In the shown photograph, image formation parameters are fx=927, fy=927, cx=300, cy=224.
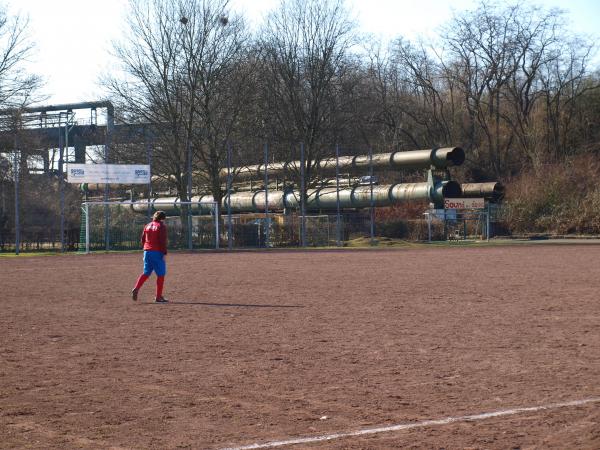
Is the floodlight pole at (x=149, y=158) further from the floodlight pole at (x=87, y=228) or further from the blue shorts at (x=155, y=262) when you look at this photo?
the blue shorts at (x=155, y=262)

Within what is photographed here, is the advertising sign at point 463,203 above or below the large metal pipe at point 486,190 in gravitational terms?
below

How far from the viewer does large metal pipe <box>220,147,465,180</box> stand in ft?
174

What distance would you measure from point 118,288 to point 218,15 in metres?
33.8

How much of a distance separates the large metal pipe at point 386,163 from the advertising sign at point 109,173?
7.21 meters

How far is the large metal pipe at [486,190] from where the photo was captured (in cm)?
5978

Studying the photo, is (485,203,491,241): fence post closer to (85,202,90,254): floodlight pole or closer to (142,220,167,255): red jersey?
(85,202,90,254): floodlight pole

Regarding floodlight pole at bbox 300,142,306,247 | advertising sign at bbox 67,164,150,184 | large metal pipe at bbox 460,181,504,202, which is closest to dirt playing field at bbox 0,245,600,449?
advertising sign at bbox 67,164,150,184

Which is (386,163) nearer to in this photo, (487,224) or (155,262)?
(487,224)

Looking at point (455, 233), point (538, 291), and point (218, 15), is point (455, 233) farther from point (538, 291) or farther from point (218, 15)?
point (538, 291)

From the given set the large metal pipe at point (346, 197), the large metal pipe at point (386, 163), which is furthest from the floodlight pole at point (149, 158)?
the large metal pipe at point (386, 163)

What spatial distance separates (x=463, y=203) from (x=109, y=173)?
20796 millimetres

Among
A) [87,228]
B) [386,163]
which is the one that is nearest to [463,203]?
[386,163]

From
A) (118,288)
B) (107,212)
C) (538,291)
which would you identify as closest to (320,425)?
(538,291)

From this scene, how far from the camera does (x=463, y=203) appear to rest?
2124 inches
